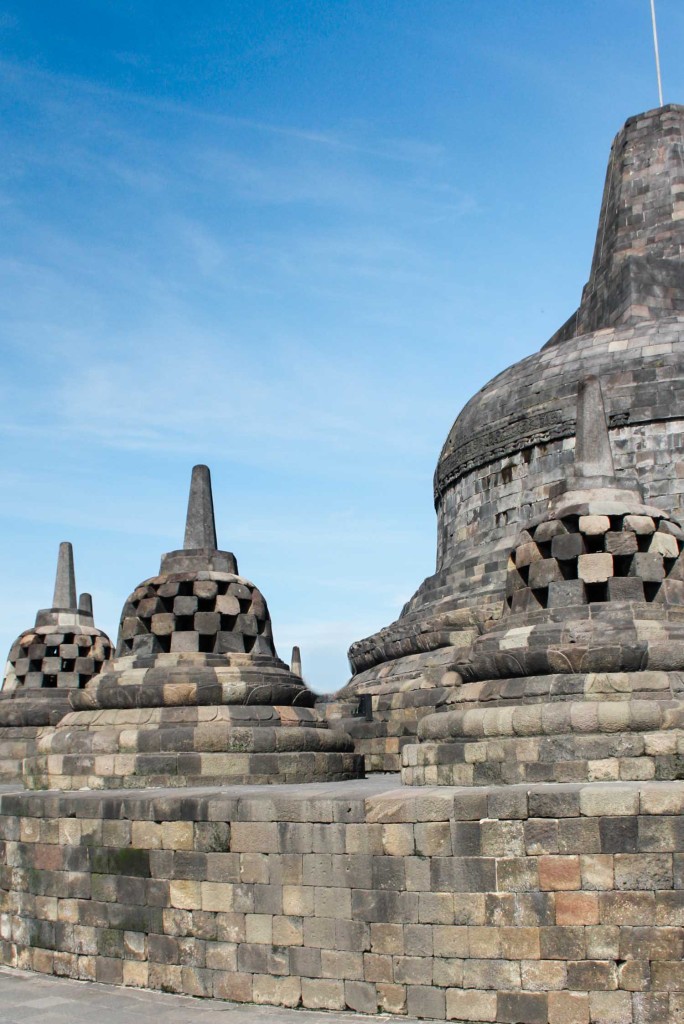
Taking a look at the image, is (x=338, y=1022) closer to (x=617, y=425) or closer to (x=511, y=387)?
(x=617, y=425)

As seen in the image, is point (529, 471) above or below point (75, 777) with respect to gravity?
above

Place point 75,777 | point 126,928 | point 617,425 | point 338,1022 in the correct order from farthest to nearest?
point 617,425 < point 75,777 < point 126,928 < point 338,1022

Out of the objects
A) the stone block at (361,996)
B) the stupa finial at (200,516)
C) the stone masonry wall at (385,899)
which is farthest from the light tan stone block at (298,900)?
the stupa finial at (200,516)

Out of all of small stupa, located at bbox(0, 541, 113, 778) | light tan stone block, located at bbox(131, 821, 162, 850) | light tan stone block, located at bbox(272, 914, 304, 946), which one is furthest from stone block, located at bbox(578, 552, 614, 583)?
small stupa, located at bbox(0, 541, 113, 778)

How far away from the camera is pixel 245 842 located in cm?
969

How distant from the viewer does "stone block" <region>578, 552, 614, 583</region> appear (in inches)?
413

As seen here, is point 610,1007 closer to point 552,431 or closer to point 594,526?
point 594,526

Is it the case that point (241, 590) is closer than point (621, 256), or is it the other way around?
point (241, 590)

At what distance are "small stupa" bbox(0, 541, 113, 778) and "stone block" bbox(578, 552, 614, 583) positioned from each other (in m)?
11.4

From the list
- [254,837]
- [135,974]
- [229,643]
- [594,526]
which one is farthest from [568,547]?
[135,974]

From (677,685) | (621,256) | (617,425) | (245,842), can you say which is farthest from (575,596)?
(621,256)

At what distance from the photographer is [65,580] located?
68.8 ft

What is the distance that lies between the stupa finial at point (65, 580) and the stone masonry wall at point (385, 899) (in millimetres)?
10202

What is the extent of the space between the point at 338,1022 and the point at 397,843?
144 centimetres
